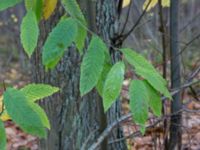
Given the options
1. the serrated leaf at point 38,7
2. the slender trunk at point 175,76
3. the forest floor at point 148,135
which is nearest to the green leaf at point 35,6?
the serrated leaf at point 38,7

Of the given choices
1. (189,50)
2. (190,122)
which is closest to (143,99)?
(190,122)

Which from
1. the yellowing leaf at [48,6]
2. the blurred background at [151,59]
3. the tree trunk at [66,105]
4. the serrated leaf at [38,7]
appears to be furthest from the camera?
the blurred background at [151,59]

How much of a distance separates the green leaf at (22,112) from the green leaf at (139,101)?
9.9 inches

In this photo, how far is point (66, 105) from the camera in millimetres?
2529

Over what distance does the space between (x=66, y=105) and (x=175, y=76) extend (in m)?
0.63

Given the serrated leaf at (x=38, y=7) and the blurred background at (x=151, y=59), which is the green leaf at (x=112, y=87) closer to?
the serrated leaf at (x=38, y=7)

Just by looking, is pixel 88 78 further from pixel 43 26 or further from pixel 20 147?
pixel 20 147

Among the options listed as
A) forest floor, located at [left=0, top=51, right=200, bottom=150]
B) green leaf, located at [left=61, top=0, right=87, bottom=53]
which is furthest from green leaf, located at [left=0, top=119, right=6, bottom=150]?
forest floor, located at [left=0, top=51, right=200, bottom=150]

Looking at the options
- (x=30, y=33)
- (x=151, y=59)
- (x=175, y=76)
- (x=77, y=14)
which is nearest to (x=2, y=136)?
(x=30, y=33)

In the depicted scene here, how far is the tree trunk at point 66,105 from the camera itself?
244 centimetres

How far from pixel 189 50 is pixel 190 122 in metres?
4.69

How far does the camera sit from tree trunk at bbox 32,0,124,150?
2443 millimetres

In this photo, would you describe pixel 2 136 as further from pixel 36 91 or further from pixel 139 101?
pixel 139 101

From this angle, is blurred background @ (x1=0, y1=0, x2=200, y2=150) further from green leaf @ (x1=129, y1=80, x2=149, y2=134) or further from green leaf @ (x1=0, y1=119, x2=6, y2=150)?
green leaf @ (x1=129, y1=80, x2=149, y2=134)
